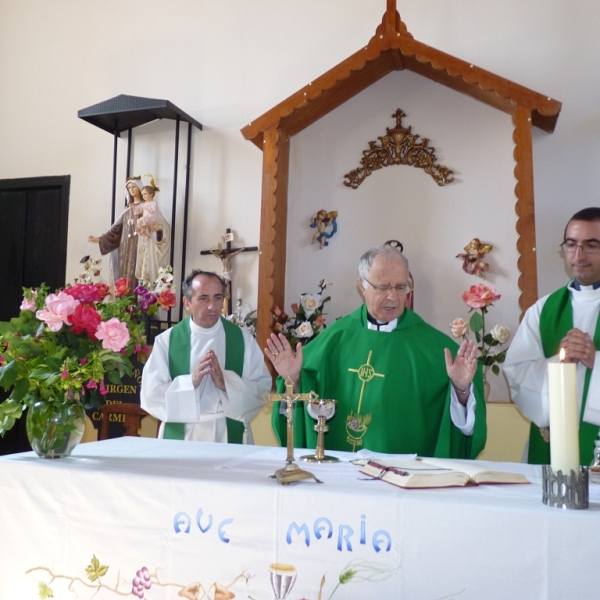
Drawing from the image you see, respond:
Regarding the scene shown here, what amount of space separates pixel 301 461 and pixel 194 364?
189 cm

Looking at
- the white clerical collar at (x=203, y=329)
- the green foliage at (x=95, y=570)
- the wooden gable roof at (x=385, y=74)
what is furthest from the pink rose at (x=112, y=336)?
the wooden gable roof at (x=385, y=74)

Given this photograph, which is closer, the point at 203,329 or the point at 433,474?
the point at 433,474

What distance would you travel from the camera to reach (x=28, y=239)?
763cm

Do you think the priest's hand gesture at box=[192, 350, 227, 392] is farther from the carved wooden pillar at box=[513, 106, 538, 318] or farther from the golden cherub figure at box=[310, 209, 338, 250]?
the golden cherub figure at box=[310, 209, 338, 250]

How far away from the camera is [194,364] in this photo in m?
4.26

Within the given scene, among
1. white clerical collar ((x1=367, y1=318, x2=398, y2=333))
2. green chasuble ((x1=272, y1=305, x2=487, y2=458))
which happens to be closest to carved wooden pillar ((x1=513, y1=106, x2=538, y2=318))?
green chasuble ((x1=272, y1=305, x2=487, y2=458))

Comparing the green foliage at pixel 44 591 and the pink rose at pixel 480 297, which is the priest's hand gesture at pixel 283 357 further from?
the pink rose at pixel 480 297

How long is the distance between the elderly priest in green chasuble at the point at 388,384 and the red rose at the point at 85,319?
974 millimetres

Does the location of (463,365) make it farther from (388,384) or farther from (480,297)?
(480,297)

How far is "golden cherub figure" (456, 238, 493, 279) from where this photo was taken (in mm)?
5551

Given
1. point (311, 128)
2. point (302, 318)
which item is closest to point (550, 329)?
point (302, 318)

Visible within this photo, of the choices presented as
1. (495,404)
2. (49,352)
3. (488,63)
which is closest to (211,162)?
(488,63)

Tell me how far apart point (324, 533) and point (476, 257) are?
401cm

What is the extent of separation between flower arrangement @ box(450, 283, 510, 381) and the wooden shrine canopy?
0.22 metres
